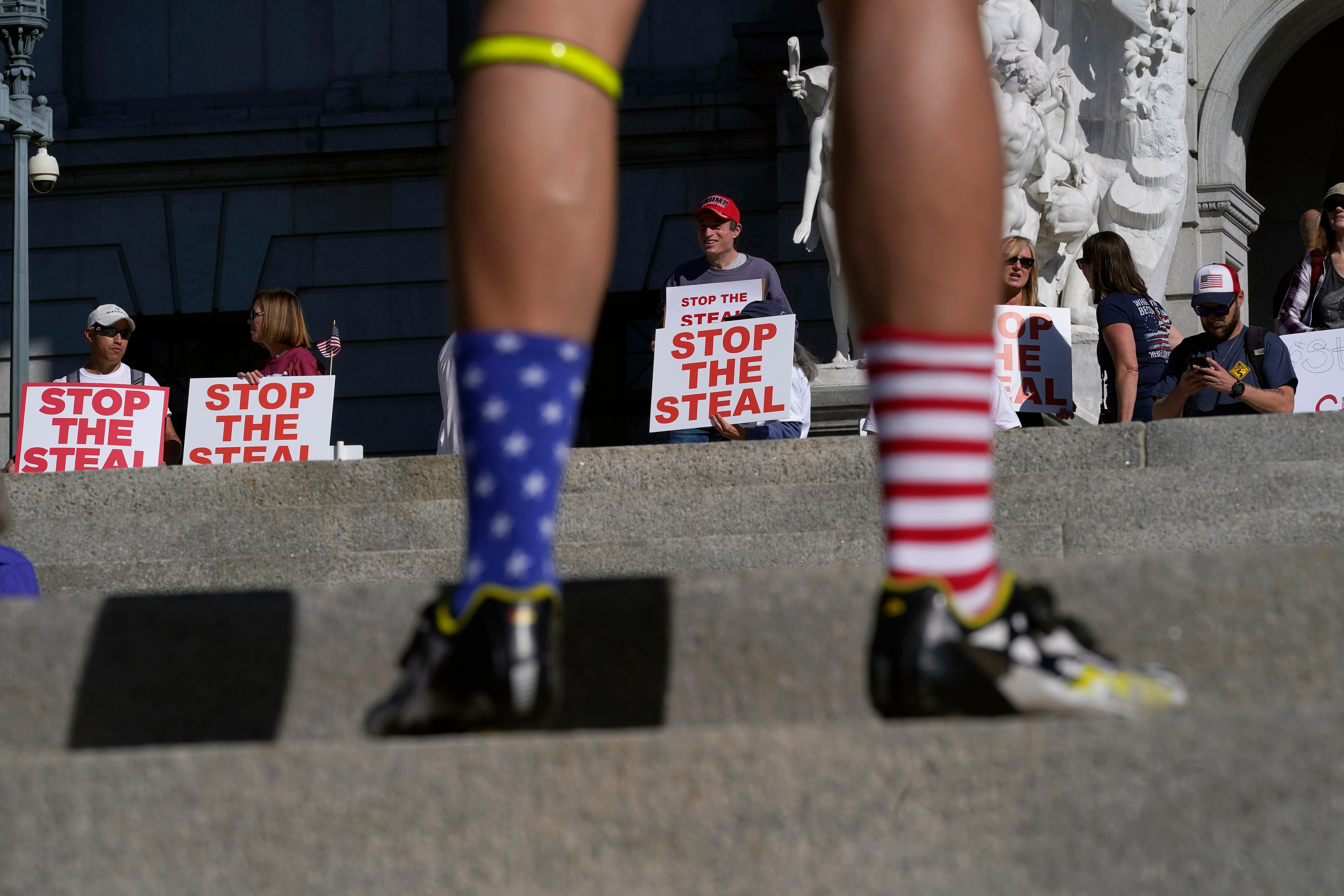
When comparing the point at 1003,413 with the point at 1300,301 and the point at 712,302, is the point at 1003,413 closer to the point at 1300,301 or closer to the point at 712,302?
the point at 712,302

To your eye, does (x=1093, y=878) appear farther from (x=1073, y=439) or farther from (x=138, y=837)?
(x=1073, y=439)

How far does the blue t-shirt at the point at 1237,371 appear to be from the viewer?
268 inches


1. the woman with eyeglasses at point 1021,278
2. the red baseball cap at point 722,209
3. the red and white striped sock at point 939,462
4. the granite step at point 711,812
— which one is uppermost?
the red baseball cap at point 722,209

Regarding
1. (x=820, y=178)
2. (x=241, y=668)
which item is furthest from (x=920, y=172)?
(x=820, y=178)

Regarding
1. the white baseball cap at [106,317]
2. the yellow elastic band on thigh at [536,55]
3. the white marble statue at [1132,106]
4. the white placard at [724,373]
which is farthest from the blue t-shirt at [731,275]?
the yellow elastic band on thigh at [536,55]

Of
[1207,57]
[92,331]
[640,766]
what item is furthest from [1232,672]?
[1207,57]

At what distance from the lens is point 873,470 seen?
5844 millimetres

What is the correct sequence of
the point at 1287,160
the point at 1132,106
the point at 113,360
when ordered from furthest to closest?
the point at 1287,160 → the point at 1132,106 → the point at 113,360

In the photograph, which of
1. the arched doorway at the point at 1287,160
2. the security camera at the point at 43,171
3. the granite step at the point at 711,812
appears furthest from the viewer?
the arched doorway at the point at 1287,160

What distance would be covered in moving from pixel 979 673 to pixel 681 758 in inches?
12.5

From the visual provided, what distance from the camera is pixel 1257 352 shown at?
6863 mm

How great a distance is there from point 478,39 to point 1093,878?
0.88 metres

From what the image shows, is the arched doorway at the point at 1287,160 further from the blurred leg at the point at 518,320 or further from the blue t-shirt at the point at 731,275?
the blurred leg at the point at 518,320

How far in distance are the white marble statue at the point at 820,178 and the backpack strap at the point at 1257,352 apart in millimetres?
3068
